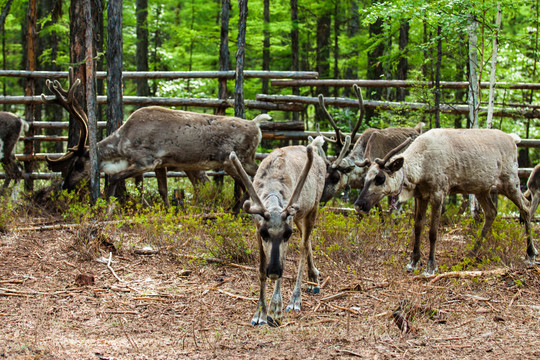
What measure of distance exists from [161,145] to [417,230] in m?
4.46

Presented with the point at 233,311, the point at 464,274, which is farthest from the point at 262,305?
the point at 464,274

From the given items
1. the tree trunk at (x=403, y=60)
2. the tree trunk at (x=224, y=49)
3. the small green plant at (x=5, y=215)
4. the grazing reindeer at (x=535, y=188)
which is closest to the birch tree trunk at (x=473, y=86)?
the grazing reindeer at (x=535, y=188)

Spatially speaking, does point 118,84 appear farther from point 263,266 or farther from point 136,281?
point 263,266

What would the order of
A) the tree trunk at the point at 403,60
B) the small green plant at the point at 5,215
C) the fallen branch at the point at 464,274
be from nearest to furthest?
1. the fallen branch at the point at 464,274
2. the small green plant at the point at 5,215
3. the tree trunk at the point at 403,60

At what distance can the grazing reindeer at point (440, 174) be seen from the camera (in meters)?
6.48

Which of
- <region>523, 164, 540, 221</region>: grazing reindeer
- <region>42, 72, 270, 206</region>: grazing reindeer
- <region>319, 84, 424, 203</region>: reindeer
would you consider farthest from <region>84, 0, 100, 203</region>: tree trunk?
<region>523, 164, 540, 221</region>: grazing reindeer

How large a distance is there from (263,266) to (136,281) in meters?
1.99

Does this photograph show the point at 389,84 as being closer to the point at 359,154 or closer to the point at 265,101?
the point at 265,101

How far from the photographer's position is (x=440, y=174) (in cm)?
664

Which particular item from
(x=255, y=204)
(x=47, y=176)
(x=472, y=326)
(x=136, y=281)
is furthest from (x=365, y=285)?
(x=47, y=176)

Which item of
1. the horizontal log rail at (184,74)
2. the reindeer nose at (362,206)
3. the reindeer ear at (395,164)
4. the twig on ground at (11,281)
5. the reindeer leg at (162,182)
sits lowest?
the twig on ground at (11,281)

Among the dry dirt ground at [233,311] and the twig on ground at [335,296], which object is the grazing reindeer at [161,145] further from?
the twig on ground at [335,296]

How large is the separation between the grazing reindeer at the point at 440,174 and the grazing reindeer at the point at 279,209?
0.97 m

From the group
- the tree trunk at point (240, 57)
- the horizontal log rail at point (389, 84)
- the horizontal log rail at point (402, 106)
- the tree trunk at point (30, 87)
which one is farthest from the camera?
the tree trunk at point (30, 87)
